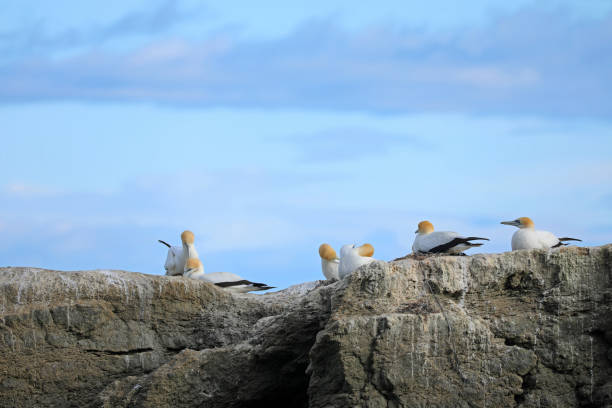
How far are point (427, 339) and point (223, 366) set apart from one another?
2923mm

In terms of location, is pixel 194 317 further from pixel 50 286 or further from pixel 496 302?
pixel 496 302

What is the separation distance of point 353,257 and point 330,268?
4.84ft

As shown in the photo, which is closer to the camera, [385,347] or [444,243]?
[385,347]

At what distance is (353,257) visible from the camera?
12.4 m

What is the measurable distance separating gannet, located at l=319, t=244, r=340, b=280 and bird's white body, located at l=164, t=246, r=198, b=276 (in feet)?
13.9

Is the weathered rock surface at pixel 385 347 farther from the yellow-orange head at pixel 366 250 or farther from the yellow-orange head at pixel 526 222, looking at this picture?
the yellow-orange head at pixel 526 222

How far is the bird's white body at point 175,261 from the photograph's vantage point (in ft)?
57.3

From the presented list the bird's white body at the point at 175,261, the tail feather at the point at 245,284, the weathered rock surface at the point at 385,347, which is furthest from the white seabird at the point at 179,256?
the weathered rock surface at the point at 385,347

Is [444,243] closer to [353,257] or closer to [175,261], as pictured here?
[353,257]

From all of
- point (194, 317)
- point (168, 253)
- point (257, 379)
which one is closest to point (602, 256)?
point (257, 379)

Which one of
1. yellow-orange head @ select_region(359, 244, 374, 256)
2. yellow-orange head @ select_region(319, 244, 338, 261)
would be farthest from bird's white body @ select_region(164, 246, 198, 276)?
yellow-orange head @ select_region(359, 244, 374, 256)

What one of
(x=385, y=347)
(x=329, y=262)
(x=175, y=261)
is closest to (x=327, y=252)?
(x=329, y=262)

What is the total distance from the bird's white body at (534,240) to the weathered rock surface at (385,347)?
1768 mm

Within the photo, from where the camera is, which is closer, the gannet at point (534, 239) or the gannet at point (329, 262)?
the gannet at point (534, 239)
